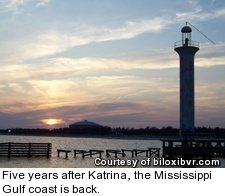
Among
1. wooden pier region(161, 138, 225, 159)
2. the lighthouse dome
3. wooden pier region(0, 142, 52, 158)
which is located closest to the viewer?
wooden pier region(0, 142, 52, 158)

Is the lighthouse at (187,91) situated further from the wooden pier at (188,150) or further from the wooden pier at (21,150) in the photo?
the wooden pier at (21,150)

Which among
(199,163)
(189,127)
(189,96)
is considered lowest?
(199,163)

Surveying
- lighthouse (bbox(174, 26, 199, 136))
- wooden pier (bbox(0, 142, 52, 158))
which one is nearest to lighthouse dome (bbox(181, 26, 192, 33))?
lighthouse (bbox(174, 26, 199, 136))

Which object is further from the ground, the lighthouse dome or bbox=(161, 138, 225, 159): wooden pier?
the lighthouse dome

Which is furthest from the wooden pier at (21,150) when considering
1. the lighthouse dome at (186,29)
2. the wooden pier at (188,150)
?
the lighthouse dome at (186,29)

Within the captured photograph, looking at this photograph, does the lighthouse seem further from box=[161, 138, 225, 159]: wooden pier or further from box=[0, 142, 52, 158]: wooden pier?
box=[0, 142, 52, 158]: wooden pier

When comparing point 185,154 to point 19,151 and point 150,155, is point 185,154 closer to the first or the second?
point 150,155

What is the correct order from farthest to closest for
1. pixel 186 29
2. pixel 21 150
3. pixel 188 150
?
pixel 186 29 → pixel 188 150 → pixel 21 150

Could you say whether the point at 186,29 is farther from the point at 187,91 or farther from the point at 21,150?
the point at 21,150

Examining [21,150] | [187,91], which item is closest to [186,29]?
[187,91]
